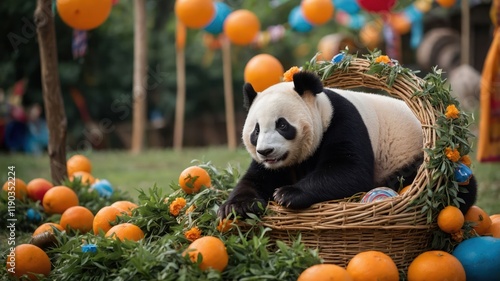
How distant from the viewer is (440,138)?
3.47 metres

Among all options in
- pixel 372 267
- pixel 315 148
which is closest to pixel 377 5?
pixel 315 148

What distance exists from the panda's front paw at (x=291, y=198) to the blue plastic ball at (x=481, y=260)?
865mm

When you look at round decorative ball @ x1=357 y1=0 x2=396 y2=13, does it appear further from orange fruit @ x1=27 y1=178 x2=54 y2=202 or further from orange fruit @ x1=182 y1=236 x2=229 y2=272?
orange fruit @ x1=182 y1=236 x2=229 y2=272

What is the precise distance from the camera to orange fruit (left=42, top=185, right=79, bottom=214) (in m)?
4.79

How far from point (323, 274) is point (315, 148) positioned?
2.96ft

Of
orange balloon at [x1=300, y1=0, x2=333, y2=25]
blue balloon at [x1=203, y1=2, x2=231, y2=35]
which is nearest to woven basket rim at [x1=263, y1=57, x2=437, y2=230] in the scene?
orange balloon at [x1=300, y1=0, x2=333, y2=25]

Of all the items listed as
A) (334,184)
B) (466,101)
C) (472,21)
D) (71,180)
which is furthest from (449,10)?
(334,184)

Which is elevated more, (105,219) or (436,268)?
(105,219)

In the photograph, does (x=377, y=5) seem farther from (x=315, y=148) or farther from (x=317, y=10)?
(x=315, y=148)

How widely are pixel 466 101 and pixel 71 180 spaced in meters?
7.71

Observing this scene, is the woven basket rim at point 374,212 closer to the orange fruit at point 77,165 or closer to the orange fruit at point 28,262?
the orange fruit at point 28,262

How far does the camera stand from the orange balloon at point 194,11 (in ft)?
26.5

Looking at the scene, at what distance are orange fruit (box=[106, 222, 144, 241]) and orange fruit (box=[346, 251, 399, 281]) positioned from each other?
1212 mm

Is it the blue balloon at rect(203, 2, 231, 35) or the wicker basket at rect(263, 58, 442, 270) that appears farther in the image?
the blue balloon at rect(203, 2, 231, 35)
